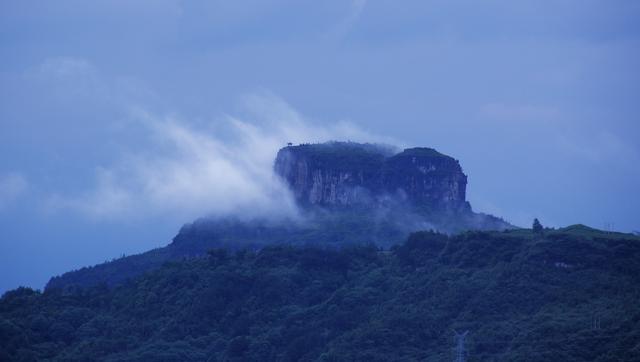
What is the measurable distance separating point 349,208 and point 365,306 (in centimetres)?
3227

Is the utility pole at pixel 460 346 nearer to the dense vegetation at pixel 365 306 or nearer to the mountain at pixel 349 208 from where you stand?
the dense vegetation at pixel 365 306

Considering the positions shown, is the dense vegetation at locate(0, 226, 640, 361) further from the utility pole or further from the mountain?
the mountain

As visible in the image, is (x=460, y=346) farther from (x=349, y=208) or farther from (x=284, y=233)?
(x=349, y=208)

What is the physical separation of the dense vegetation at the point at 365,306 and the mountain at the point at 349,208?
16923 millimetres

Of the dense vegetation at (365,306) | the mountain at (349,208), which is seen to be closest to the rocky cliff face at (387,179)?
the mountain at (349,208)

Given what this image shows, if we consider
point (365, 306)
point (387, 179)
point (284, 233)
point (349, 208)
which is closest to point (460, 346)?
point (365, 306)

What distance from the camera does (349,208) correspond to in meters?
98.3

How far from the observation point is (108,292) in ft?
246

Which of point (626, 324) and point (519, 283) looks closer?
point (626, 324)

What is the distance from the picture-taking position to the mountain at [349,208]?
93.7 meters

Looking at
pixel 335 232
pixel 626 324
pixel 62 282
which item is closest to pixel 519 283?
pixel 626 324

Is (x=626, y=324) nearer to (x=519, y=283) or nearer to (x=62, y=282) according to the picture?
(x=519, y=283)

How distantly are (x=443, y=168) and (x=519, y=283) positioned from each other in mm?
36310

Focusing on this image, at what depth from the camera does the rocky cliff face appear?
9738cm
